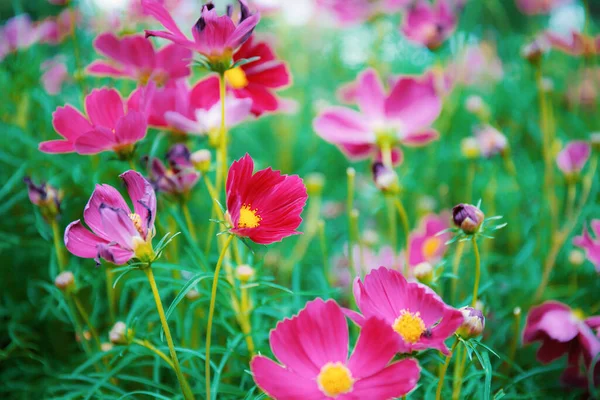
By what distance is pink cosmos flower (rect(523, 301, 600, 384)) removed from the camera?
0.57 meters

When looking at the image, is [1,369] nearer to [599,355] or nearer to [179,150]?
[179,150]

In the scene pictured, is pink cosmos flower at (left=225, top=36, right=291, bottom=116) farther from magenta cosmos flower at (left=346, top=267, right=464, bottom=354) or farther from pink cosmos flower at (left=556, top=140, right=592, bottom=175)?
Result: pink cosmos flower at (left=556, top=140, right=592, bottom=175)

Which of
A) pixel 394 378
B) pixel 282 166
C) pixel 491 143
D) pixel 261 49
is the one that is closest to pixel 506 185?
pixel 491 143

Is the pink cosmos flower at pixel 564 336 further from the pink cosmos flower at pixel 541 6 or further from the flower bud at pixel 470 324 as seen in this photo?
the pink cosmos flower at pixel 541 6

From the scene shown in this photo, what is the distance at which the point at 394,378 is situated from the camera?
15.2 inches

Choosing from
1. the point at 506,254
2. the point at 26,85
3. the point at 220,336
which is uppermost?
the point at 26,85

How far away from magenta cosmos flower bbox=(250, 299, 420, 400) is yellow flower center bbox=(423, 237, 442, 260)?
418 mm

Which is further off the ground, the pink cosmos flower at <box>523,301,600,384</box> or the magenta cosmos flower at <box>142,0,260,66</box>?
the magenta cosmos flower at <box>142,0,260,66</box>

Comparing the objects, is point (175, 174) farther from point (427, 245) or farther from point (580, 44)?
point (580, 44)

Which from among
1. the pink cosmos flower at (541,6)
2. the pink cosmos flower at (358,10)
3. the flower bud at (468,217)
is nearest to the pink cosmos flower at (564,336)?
the flower bud at (468,217)

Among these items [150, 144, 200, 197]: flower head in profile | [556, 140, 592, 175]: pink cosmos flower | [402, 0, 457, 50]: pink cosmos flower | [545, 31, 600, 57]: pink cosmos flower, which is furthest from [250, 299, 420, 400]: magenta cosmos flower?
[545, 31, 600, 57]: pink cosmos flower

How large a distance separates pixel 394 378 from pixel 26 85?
917 mm

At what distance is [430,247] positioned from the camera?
840 mm

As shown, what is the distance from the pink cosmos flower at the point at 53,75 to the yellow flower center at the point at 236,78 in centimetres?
61
